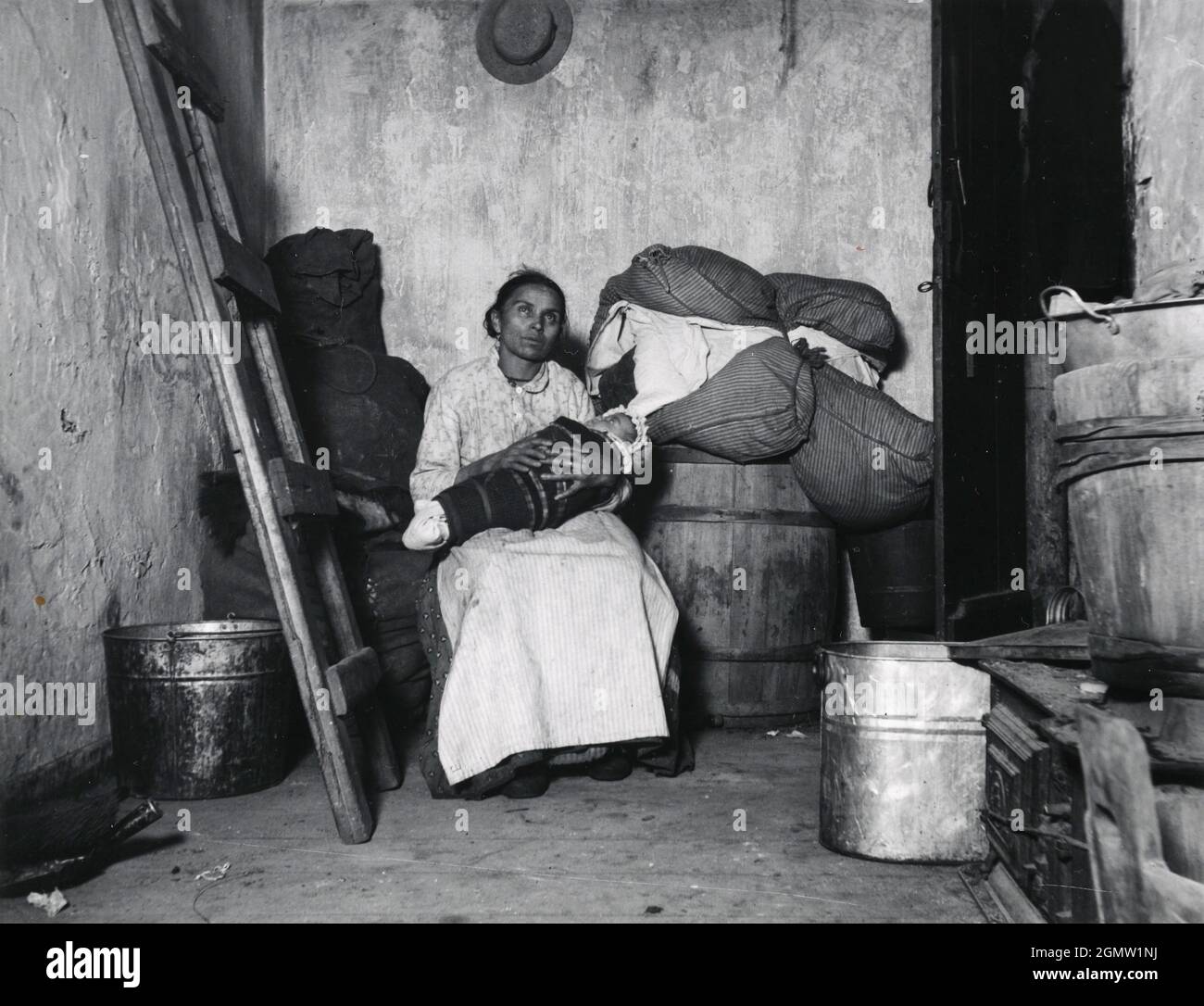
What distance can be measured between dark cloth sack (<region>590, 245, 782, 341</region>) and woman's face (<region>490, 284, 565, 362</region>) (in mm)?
739

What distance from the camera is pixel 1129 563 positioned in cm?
180

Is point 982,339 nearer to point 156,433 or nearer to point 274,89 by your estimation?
point 156,433

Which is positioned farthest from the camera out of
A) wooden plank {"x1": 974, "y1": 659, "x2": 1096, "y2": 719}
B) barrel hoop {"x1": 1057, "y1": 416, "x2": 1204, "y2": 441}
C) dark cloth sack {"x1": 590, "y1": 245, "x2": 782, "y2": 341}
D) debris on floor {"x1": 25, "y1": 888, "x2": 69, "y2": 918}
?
dark cloth sack {"x1": 590, "y1": 245, "x2": 782, "y2": 341}

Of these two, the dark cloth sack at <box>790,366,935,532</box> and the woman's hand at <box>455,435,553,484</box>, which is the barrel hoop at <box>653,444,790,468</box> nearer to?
the dark cloth sack at <box>790,366,935,532</box>

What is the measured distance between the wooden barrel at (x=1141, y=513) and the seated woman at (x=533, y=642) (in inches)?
59.3

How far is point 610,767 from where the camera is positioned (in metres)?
3.27

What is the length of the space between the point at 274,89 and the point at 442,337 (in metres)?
1.41

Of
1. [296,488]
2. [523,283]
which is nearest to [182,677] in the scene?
[296,488]

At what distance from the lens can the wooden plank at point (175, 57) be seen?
2.76 m

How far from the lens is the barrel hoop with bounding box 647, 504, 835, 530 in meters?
3.93

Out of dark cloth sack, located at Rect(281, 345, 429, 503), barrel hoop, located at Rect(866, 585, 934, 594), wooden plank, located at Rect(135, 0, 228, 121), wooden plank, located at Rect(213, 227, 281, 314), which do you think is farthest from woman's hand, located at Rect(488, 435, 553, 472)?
barrel hoop, located at Rect(866, 585, 934, 594)

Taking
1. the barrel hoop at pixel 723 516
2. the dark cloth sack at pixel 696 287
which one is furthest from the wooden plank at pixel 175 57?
the barrel hoop at pixel 723 516

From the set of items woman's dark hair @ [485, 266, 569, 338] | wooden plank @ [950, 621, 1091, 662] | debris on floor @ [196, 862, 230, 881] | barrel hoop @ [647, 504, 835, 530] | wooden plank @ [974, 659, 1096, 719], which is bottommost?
debris on floor @ [196, 862, 230, 881]
